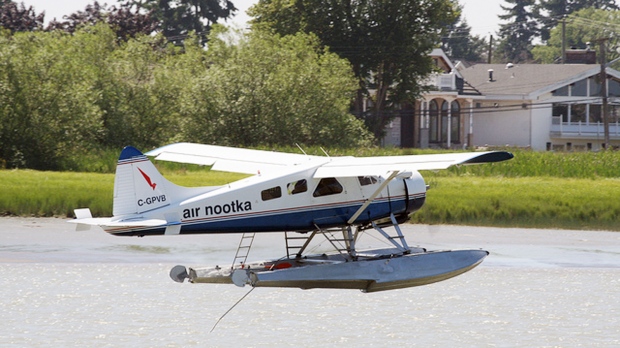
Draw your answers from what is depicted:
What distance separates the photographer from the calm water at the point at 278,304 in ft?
44.7

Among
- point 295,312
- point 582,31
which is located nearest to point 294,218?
point 295,312

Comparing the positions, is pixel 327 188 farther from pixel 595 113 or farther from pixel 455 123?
pixel 595 113

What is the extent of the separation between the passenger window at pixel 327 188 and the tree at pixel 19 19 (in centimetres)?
5794

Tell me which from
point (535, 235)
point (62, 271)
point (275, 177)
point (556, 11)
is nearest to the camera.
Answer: point (275, 177)

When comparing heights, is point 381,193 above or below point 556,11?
below

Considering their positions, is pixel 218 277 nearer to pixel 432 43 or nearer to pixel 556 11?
pixel 432 43

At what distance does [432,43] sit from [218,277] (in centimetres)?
4329

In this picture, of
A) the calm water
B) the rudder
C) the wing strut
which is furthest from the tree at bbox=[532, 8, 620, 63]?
the rudder

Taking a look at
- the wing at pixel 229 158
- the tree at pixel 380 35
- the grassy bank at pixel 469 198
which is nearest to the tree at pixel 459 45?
the tree at pixel 380 35

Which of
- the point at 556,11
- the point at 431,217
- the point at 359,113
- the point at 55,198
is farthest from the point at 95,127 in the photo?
the point at 556,11

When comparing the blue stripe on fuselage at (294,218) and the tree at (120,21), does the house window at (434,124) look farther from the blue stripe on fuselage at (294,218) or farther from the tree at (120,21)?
the blue stripe on fuselage at (294,218)

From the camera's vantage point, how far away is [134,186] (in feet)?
47.7

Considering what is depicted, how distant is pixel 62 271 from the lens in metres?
18.3

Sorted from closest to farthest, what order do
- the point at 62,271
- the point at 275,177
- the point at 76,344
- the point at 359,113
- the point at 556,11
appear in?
the point at 76,344 → the point at 275,177 → the point at 62,271 → the point at 359,113 → the point at 556,11
